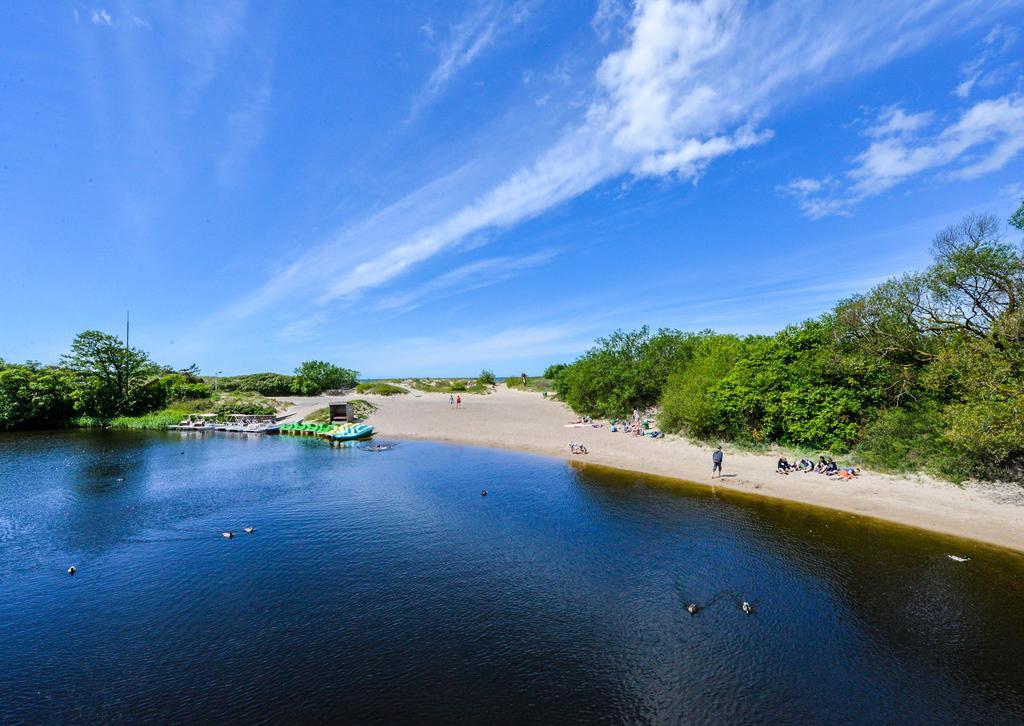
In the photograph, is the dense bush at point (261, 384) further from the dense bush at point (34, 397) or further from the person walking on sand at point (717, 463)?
the person walking on sand at point (717, 463)

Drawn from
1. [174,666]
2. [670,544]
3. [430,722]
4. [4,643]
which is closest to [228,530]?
[4,643]

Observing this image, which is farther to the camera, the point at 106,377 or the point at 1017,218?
the point at 106,377

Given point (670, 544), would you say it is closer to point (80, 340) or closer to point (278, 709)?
point (278, 709)

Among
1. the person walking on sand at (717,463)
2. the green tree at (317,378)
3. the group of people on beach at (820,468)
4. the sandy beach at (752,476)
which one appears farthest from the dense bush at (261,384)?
the group of people on beach at (820,468)

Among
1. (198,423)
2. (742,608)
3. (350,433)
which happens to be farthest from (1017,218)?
(198,423)

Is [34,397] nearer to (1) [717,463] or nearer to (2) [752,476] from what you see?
(1) [717,463]

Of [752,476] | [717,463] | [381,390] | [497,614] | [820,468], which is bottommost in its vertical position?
[497,614]
